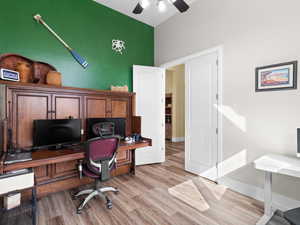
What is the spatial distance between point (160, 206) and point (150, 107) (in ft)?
7.08

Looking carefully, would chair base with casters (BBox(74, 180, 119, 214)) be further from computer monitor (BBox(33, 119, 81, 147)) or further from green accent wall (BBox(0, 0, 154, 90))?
green accent wall (BBox(0, 0, 154, 90))

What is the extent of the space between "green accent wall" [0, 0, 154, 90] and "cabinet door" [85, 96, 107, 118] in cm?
41

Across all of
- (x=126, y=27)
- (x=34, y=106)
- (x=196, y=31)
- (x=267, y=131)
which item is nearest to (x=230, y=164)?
(x=267, y=131)

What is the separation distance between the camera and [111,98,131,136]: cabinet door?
301 centimetres

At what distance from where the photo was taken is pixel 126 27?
11.6 ft

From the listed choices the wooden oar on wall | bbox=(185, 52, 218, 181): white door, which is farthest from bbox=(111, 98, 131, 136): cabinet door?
bbox=(185, 52, 218, 181): white door

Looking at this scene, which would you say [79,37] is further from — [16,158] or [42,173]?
[42,173]

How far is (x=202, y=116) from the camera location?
2.99 m

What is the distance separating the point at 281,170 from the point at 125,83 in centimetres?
303

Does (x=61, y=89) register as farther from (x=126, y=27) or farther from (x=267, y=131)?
(x=267, y=131)

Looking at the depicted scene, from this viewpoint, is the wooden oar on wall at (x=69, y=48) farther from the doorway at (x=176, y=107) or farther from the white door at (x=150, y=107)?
the doorway at (x=176, y=107)

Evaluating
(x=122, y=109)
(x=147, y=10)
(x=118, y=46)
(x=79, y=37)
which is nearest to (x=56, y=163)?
(x=122, y=109)

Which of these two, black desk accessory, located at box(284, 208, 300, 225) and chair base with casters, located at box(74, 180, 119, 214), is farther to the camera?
chair base with casters, located at box(74, 180, 119, 214)

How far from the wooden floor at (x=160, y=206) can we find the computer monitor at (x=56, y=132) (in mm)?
834
